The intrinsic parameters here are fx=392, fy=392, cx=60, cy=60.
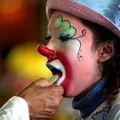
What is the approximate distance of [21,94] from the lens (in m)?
0.95

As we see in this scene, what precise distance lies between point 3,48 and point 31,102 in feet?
5.65

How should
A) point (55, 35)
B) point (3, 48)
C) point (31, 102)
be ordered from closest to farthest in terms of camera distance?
point (31, 102), point (55, 35), point (3, 48)

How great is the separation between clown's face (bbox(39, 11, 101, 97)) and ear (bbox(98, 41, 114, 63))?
0.4 inches

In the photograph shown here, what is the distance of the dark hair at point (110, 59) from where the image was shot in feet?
3.32

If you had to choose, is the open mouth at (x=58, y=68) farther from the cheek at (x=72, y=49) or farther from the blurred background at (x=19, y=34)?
the blurred background at (x=19, y=34)

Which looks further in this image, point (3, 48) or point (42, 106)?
point (3, 48)

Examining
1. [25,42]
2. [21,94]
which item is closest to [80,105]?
[21,94]

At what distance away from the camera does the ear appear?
1.03 meters

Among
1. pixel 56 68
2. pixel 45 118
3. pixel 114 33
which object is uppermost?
pixel 114 33

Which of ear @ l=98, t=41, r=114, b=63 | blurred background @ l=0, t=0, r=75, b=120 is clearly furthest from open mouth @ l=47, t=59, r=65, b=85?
blurred background @ l=0, t=0, r=75, b=120

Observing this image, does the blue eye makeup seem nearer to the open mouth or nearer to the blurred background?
the open mouth

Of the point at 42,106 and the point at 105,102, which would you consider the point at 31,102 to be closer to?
the point at 42,106

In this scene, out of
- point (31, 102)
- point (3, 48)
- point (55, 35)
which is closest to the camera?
point (31, 102)

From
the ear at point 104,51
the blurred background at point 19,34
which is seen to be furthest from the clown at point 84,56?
the blurred background at point 19,34
